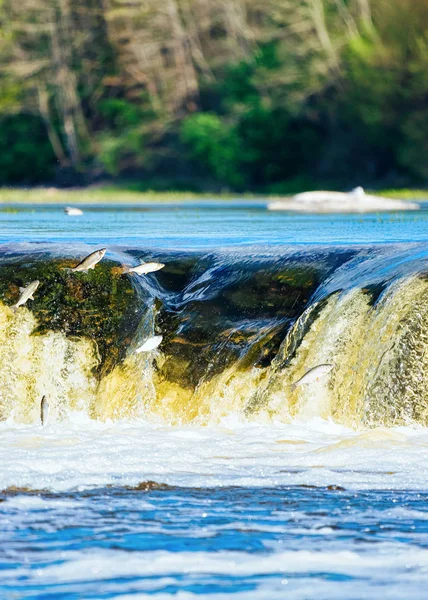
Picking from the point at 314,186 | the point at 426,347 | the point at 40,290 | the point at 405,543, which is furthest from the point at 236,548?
the point at 314,186

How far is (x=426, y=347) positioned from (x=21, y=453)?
3.59 m

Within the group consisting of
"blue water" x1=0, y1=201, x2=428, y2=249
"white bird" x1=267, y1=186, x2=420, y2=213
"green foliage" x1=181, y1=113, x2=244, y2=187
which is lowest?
"white bird" x1=267, y1=186, x2=420, y2=213

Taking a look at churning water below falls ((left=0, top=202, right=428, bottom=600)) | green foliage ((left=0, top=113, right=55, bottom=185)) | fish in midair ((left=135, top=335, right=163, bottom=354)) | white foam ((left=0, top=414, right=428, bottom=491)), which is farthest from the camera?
green foliage ((left=0, top=113, right=55, bottom=185))

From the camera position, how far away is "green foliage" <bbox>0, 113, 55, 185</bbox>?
6419 centimetres

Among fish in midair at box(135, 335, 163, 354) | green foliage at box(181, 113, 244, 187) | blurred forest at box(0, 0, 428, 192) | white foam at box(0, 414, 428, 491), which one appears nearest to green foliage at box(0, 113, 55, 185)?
blurred forest at box(0, 0, 428, 192)

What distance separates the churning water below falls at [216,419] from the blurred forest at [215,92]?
3120 centimetres

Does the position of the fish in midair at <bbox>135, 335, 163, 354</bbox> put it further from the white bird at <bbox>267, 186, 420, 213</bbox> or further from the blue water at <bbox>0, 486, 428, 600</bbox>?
the white bird at <bbox>267, 186, 420, 213</bbox>

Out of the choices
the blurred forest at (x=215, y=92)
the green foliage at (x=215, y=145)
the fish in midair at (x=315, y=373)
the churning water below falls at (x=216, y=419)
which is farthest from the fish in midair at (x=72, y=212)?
the green foliage at (x=215, y=145)

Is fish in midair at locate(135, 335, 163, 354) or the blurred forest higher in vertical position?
the blurred forest

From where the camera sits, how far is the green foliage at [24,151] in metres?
64.2

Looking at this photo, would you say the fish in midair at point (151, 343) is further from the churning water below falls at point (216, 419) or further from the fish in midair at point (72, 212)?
the fish in midair at point (72, 212)

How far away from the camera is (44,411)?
36.0 feet

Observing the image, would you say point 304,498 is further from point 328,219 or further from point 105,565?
point 328,219

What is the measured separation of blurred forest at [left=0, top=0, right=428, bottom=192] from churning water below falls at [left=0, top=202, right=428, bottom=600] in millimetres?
31202
